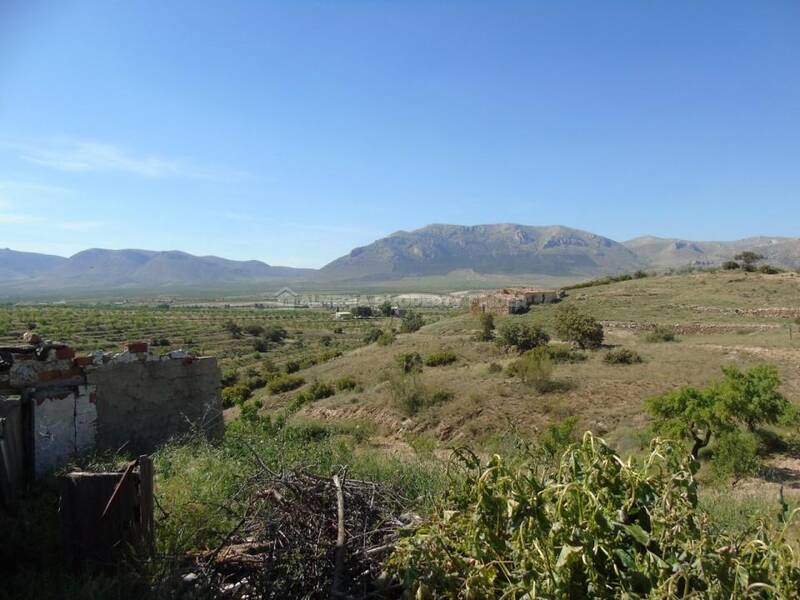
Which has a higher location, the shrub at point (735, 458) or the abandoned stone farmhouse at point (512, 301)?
the abandoned stone farmhouse at point (512, 301)

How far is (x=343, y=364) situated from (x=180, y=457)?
22.2m

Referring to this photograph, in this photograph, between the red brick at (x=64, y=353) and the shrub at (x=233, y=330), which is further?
the shrub at (x=233, y=330)

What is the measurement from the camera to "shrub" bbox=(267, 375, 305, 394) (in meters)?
25.3

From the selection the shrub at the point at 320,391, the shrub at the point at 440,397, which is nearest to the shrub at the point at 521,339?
the shrub at the point at 440,397

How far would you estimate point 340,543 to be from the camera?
3693 millimetres

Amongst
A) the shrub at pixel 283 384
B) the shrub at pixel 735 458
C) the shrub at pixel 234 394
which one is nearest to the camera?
the shrub at pixel 735 458

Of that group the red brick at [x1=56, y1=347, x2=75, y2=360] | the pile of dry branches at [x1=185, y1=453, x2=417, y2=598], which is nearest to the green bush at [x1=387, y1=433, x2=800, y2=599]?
the pile of dry branches at [x1=185, y1=453, x2=417, y2=598]

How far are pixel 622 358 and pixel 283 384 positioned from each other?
14.5 m

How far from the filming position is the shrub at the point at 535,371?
1861 centimetres

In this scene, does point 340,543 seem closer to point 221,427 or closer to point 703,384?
point 221,427

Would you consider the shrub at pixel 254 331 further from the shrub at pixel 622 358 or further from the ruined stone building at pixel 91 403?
the ruined stone building at pixel 91 403

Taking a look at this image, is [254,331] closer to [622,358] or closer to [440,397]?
[440,397]

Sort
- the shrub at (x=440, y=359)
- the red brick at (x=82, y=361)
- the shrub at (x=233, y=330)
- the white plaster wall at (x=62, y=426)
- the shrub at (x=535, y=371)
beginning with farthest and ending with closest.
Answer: the shrub at (x=233, y=330), the shrub at (x=440, y=359), the shrub at (x=535, y=371), the red brick at (x=82, y=361), the white plaster wall at (x=62, y=426)

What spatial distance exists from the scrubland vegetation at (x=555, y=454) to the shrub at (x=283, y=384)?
0.06 m
